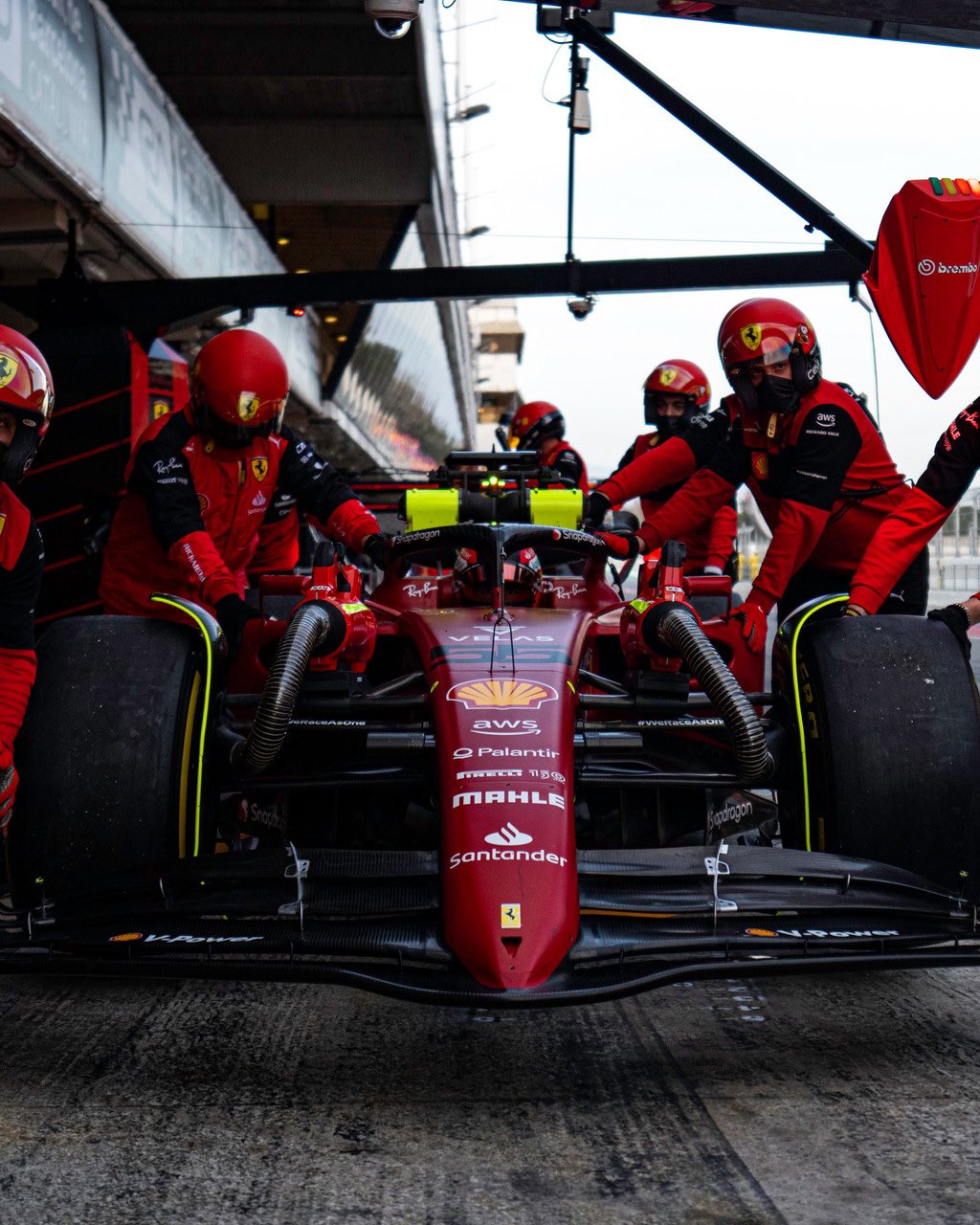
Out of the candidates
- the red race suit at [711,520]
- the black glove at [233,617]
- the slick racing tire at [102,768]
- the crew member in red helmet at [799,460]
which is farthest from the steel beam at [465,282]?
the slick racing tire at [102,768]

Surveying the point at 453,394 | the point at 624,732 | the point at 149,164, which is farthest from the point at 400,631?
the point at 453,394

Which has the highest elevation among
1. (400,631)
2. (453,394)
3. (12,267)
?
(453,394)

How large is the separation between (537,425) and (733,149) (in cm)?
237

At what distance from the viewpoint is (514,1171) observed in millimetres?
2617

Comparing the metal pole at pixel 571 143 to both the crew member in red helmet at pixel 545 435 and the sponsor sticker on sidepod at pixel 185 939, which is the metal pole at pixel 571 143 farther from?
the sponsor sticker on sidepod at pixel 185 939

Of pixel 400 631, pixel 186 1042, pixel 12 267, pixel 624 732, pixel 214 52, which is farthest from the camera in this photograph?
pixel 214 52

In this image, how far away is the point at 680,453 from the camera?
6.57 metres

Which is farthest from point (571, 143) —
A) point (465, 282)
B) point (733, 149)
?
point (465, 282)

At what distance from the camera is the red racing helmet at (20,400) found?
12.4 ft

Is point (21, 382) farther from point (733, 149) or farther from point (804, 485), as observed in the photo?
point (733, 149)

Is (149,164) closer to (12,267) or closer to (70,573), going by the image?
(12,267)

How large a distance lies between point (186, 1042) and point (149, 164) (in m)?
8.05

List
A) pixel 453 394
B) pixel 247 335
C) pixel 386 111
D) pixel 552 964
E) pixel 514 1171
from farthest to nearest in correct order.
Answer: pixel 453 394, pixel 386 111, pixel 247 335, pixel 552 964, pixel 514 1171

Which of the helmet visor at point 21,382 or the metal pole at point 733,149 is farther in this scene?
the metal pole at point 733,149
